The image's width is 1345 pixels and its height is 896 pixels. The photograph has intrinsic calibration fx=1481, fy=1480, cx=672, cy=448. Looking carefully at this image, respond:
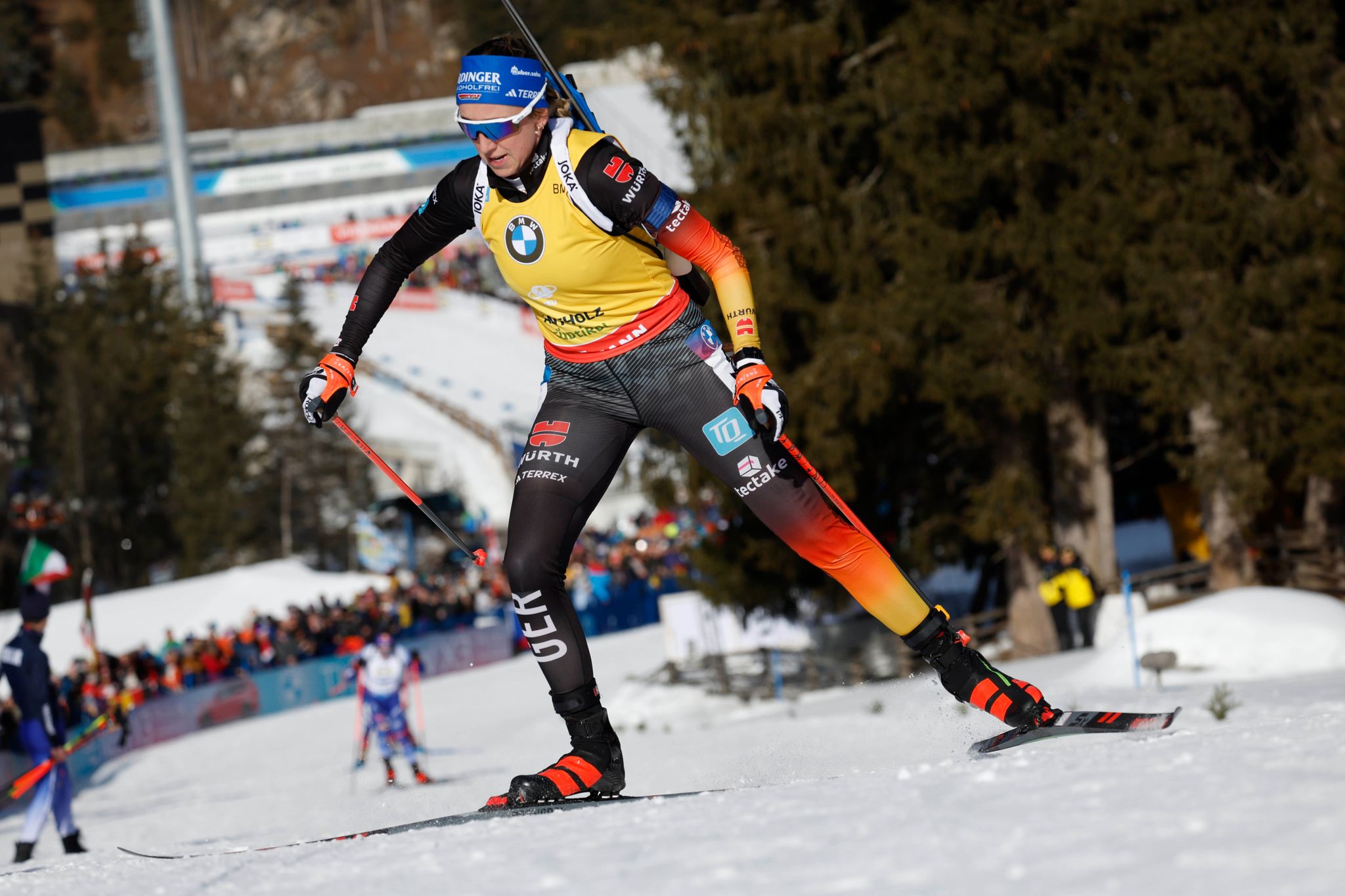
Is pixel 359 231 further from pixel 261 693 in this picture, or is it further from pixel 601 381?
pixel 601 381

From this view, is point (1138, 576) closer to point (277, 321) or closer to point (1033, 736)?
point (1033, 736)

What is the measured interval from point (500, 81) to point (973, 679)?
2579mm

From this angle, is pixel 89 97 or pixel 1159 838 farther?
pixel 89 97

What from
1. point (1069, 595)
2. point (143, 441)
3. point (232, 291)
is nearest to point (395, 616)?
point (1069, 595)

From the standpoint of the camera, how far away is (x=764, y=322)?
17.7 m

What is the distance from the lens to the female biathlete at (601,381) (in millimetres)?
4895

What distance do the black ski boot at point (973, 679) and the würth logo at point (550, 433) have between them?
1.37 metres

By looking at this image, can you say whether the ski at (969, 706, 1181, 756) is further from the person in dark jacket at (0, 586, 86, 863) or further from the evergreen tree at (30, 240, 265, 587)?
the evergreen tree at (30, 240, 265, 587)

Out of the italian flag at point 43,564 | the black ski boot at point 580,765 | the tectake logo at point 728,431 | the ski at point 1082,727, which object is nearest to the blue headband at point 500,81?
the tectake logo at point 728,431

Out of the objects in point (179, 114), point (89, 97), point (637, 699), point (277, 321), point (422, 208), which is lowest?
point (637, 699)

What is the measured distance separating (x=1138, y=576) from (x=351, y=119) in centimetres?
7357

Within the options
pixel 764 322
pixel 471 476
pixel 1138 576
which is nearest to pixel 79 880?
pixel 764 322

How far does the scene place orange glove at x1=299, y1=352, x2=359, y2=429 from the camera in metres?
5.29

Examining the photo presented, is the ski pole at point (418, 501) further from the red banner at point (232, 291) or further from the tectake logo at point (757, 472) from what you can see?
the red banner at point (232, 291)
